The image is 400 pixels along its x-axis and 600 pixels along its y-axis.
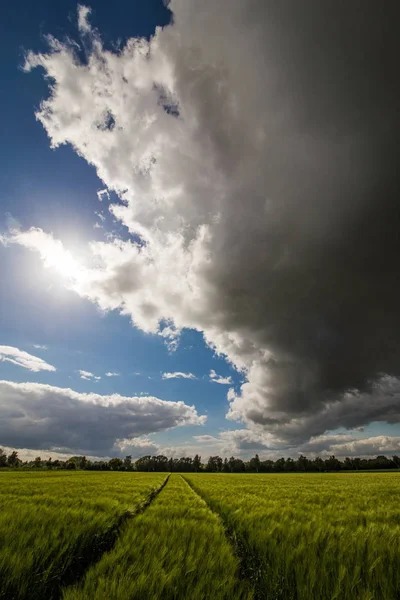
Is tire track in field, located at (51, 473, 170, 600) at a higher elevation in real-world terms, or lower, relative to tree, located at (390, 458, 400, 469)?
lower

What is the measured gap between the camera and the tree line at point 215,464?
148 m

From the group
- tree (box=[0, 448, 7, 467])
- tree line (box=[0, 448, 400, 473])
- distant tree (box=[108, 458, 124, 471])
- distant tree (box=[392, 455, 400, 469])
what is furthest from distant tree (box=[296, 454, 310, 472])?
tree (box=[0, 448, 7, 467])

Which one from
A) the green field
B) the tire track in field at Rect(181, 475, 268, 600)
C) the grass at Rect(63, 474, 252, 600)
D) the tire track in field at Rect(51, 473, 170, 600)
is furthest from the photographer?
the tire track in field at Rect(181, 475, 268, 600)

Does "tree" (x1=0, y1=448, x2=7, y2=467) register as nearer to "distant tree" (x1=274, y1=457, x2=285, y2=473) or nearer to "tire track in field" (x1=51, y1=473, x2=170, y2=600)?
"distant tree" (x1=274, y1=457, x2=285, y2=473)

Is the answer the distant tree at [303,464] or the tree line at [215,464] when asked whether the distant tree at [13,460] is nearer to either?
the tree line at [215,464]

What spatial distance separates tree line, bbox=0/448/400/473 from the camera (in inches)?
5846

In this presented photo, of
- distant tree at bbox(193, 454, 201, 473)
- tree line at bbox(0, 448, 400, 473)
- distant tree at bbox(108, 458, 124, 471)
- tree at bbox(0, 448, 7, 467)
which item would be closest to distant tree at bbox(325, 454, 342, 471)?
tree line at bbox(0, 448, 400, 473)

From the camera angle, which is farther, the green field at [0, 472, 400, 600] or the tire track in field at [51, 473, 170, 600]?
the tire track in field at [51, 473, 170, 600]

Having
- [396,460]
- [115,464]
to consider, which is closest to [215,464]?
[115,464]

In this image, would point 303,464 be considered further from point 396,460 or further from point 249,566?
point 249,566

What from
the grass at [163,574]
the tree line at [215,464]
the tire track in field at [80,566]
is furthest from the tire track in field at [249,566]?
the tree line at [215,464]

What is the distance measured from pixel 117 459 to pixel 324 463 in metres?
111

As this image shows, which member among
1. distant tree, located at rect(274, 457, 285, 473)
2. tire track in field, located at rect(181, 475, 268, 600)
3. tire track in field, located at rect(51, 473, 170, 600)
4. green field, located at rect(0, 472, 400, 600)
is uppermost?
distant tree, located at rect(274, 457, 285, 473)

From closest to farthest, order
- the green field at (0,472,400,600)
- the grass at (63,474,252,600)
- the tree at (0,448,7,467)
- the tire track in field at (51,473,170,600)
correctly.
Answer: the grass at (63,474,252,600) < the green field at (0,472,400,600) < the tire track in field at (51,473,170,600) < the tree at (0,448,7,467)
